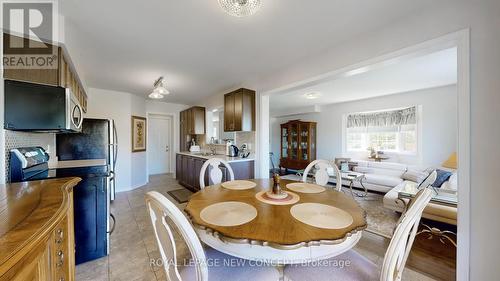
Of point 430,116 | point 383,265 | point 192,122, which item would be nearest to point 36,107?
point 383,265

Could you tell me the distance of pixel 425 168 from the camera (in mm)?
3914

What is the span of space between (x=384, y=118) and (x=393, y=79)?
168 centimetres

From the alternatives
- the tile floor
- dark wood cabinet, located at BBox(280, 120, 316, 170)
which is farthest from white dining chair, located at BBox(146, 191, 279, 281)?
dark wood cabinet, located at BBox(280, 120, 316, 170)

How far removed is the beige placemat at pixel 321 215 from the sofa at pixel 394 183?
2.21 m

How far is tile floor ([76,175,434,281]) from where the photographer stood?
162cm

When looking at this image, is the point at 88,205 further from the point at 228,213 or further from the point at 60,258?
the point at 228,213

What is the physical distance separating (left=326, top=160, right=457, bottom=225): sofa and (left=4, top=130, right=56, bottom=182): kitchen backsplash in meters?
4.19

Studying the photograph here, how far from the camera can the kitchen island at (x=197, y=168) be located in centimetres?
327

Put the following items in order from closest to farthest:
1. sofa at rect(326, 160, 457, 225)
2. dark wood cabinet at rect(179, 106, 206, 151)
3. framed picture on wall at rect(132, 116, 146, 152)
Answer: sofa at rect(326, 160, 457, 225), framed picture on wall at rect(132, 116, 146, 152), dark wood cabinet at rect(179, 106, 206, 151)

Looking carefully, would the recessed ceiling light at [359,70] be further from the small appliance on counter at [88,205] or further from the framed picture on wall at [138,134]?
the framed picture on wall at [138,134]

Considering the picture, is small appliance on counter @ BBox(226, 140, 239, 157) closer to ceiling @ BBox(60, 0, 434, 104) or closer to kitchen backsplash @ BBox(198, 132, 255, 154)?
kitchen backsplash @ BBox(198, 132, 255, 154)

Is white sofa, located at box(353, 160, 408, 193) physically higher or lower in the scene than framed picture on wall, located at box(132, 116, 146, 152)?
lower

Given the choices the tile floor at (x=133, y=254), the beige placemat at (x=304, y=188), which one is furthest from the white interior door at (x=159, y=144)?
the beige placemat at (x=304, y=188)

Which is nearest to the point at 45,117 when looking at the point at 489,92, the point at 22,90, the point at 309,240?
the point at 22,90
